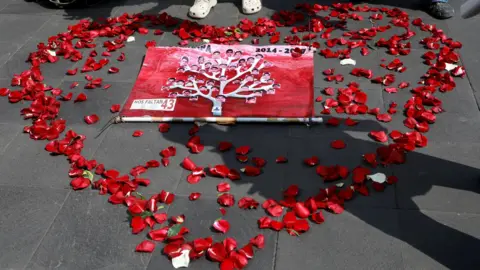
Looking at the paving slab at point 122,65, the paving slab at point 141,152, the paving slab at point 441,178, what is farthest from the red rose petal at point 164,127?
the paving slab at point 441,178

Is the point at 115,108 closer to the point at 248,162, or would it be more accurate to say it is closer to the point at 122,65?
the point at 122,65

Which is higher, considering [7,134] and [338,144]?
[338,144]

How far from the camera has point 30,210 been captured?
3066 mm

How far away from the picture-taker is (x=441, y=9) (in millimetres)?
4844

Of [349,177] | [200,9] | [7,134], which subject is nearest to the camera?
[349,177]

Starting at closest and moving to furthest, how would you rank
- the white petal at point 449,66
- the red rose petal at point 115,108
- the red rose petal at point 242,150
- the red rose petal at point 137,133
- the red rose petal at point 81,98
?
the red rose petal at point 242,150
the red rose petal at point 137,133
the red rose petal at point 115,108
the red rose petal at point 81,98
the white petal at point 449,66

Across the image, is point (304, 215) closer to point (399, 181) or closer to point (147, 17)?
point (399, 181)

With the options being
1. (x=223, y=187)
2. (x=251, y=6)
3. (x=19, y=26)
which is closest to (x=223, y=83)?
(x=223, y=187)

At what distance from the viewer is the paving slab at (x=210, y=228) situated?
266 cm

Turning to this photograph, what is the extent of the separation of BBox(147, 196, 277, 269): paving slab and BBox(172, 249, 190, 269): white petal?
0.03 metres

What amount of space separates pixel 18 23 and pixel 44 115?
1998 millimetres

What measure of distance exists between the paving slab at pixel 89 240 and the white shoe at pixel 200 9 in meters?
2.54

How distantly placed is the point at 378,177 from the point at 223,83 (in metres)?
1.48

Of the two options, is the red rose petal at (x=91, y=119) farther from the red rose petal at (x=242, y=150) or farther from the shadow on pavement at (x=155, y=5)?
the shadow on pavement at (x=155, y=5)
